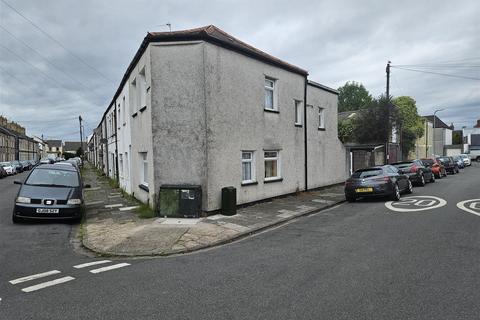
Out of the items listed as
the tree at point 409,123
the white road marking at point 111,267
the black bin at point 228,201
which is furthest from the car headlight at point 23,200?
the tree at point 409,123

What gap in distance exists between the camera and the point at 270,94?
48.1ft

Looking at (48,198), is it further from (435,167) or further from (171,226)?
(435,167)

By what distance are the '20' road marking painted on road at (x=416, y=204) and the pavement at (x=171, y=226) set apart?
220cm

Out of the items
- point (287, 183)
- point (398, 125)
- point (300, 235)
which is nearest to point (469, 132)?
point (398, 125)

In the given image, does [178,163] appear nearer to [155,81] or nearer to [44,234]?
[155,81]

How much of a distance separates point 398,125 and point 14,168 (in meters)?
40.5

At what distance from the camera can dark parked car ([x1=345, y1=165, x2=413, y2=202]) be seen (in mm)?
13617

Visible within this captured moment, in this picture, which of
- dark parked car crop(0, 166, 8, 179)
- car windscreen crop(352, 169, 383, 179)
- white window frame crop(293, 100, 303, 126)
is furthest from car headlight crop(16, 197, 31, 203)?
dark parked car crop(0, 166, 8, 179)

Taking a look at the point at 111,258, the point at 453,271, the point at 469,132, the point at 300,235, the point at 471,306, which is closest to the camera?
the point at 471,306

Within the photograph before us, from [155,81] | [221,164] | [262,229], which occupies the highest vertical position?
[155,81]

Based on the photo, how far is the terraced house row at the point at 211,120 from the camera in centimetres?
1104

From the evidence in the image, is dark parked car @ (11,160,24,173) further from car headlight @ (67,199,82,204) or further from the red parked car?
the red parked car

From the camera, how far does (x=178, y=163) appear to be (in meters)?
11.1

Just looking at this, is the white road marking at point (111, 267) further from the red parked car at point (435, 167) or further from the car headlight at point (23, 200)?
the red parked car at point (435, 167)
